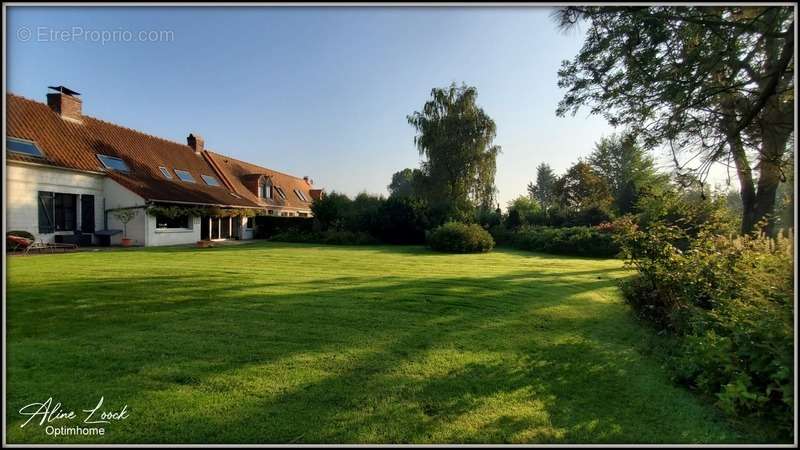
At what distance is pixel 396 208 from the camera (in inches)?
1006

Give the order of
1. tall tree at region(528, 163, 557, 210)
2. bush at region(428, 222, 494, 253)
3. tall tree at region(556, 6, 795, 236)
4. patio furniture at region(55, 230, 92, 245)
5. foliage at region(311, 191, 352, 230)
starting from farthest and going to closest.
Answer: tall tree at region(528, 163, 557, 210)
foliage at region(311, 191, 352, 230)
bush at region(428, 222, 494, 253)
patio furniture at region(55, 230, 92, 245)
tall tree at region(556, 6, 795, 236)

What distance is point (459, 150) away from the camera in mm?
29281

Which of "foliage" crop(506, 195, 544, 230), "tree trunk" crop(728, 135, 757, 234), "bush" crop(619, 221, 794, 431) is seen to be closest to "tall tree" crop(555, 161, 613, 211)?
"foliage" crop(506, 195, 544, 230)

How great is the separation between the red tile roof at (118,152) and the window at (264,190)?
3.42 meters

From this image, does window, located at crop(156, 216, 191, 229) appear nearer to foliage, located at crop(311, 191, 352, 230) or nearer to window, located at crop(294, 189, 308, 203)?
foliage, located at crop(311, 191, 352, 230)

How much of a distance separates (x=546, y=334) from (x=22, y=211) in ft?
69.9

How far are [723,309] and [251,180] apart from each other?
33013 mm

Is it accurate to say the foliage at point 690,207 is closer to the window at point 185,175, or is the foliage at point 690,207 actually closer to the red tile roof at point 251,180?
the window at point 185,175

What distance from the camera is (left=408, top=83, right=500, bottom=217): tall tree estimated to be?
29.4 meters

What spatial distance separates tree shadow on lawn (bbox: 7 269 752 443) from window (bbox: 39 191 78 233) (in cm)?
1336

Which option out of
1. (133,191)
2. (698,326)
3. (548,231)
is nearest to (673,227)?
(698,326)

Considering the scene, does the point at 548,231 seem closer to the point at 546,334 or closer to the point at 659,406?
the point at 546,334

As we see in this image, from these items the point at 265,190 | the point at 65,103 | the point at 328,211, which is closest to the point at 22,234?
the point at 65,103

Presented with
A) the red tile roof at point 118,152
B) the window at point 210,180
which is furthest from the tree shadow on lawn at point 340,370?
the window at point 210,180
